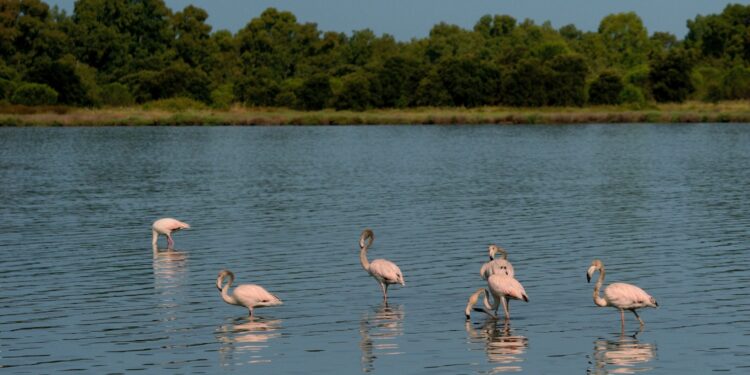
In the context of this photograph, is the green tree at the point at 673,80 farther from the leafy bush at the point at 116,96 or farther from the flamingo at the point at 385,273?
the flamingo at the point at 385,273

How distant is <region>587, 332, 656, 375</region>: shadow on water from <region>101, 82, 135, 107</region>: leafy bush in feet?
376

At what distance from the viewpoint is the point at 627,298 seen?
59.1 feet

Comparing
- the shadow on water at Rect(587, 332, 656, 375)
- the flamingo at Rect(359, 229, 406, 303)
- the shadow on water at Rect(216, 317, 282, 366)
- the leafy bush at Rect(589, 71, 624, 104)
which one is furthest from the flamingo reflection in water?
the leafy bush at Rect(589, 71, 624, 104)

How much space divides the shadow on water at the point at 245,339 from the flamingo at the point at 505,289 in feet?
10.7

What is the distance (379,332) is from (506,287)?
1.98 meters

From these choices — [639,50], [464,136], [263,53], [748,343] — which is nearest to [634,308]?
[748,343]

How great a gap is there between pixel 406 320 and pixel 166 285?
597cm

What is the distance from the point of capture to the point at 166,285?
23484 millimetres

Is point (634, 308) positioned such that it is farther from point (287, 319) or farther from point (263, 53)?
point (263, 53)

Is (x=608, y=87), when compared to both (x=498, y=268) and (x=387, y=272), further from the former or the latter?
(x=498, y=268)

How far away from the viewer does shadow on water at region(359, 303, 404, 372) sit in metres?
17.1

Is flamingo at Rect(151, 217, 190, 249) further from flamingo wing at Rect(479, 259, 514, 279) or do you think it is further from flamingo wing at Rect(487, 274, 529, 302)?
flamingo wing at Rect(487, 274, 529, 302)

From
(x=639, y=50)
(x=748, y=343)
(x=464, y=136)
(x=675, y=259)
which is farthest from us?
(x=639, y=50)

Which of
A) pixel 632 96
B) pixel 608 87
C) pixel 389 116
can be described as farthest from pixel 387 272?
pixel 608 87
